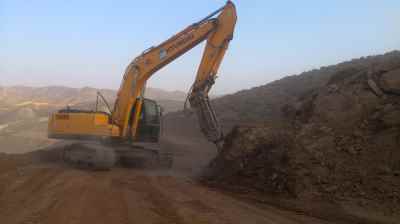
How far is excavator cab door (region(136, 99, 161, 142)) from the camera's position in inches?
551

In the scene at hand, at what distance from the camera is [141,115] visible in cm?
1402

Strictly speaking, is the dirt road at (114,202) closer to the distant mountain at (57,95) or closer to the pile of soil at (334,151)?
the pile of soil at (334,151)

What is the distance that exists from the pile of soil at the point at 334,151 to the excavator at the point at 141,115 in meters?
1.67

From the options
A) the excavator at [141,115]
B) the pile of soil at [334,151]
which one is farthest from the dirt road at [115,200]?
the pile of soil at [334,151]

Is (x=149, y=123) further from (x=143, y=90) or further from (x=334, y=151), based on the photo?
(x=334, y=151)

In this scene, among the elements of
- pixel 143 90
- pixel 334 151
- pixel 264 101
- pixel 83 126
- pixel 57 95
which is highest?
pixel 57 95

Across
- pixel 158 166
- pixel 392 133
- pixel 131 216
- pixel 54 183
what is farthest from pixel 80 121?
pixel 392 133

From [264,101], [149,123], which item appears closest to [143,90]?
[149,123]

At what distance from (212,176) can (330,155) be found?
3.66 m

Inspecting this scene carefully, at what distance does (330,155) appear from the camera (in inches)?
386

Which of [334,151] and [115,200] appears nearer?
[115,200]

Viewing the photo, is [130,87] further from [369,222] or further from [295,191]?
[369,222]

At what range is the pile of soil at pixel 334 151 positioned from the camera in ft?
28.2

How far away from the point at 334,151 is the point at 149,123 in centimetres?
660
